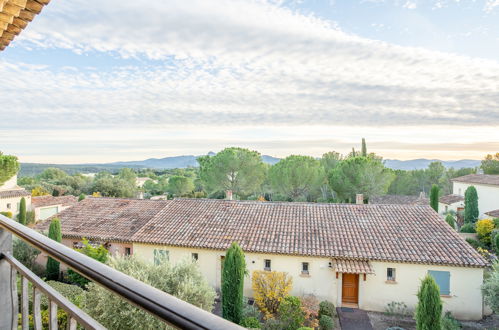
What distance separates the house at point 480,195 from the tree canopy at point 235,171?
73.6 ft

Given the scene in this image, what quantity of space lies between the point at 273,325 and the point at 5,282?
10.6 meters

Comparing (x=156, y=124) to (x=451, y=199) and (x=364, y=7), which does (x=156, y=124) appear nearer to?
(x=364, y=7)

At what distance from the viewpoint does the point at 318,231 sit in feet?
49.4

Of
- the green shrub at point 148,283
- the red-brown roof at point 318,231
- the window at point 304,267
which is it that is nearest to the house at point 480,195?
the red-brown roof at point 318,231

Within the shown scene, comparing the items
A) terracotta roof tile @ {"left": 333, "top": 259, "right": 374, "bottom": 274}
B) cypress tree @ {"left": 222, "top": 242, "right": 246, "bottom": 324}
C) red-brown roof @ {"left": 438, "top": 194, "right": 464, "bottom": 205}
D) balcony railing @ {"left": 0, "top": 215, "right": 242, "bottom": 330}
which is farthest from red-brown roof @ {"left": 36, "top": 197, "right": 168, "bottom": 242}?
red-brown roof @ {"left": 438, "top": 194, "right": 464, "bottom": 205}

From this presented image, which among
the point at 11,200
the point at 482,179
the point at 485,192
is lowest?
the point at 11,200

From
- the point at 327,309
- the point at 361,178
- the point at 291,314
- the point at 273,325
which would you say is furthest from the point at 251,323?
the point at 361,178

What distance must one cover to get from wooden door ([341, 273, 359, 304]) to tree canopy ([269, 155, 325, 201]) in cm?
2360

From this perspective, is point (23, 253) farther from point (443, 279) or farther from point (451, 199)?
point (451, 199)

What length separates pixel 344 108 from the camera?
Result: 20.2 metres

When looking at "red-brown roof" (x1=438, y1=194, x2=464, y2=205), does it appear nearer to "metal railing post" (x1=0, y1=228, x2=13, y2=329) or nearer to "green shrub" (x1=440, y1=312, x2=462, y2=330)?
"green shrub" (x1=440, y1=312, x2=462, y2=330)

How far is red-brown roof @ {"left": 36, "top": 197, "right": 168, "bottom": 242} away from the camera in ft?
55.2

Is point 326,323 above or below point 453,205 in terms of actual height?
below

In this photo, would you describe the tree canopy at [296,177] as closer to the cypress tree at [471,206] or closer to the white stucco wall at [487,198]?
the cypress tree at [471,206]
